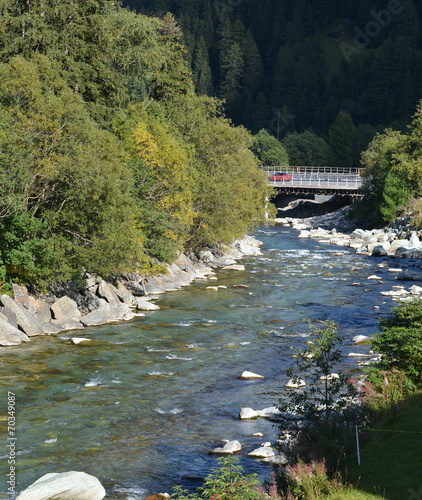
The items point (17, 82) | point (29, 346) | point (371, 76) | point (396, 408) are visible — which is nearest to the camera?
point (396, 408)

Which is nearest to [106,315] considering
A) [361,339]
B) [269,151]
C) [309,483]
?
[361,339]

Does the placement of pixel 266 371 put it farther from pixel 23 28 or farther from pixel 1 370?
pixel 23 28

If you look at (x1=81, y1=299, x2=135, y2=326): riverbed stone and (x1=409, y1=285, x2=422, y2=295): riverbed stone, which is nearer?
(x1=81, y1=299, x2=135, y2=326): riverbed stone

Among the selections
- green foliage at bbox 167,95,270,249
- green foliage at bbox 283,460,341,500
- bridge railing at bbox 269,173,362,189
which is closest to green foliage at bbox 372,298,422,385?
green foliage at bbox 283,460,341,500

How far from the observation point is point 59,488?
16.8 metres

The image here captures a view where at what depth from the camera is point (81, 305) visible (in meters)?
37.7

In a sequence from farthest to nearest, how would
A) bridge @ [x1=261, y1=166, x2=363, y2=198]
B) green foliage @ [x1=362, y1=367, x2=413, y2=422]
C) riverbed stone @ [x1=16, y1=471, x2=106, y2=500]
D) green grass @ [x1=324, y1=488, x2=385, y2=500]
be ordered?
bridge @ [x1=261, y1=166, x2=363, y2=198]
green foliage @ [x1=362, y1=367, x2=413, y2=422]
riverbed stone @ [x1=16, y1=471, x2=106, y2=500]
green grass @ [x1=324, y1=488, x2=385, y2=500]

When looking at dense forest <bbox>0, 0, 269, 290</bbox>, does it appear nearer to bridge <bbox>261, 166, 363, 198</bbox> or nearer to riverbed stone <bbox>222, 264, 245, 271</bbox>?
riverbed stone <bbox>222, 264, 245, 271</bbox>

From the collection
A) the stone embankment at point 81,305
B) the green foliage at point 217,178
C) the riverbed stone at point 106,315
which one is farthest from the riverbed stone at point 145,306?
the green foliage at point 217,178

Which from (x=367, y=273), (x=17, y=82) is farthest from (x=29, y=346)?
(x=367, y=273)

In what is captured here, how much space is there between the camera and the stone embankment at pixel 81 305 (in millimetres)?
32938

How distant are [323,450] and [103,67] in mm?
39385

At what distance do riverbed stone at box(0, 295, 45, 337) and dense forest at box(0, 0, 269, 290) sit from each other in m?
1.32

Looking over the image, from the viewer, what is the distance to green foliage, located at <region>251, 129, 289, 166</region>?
142500mm
